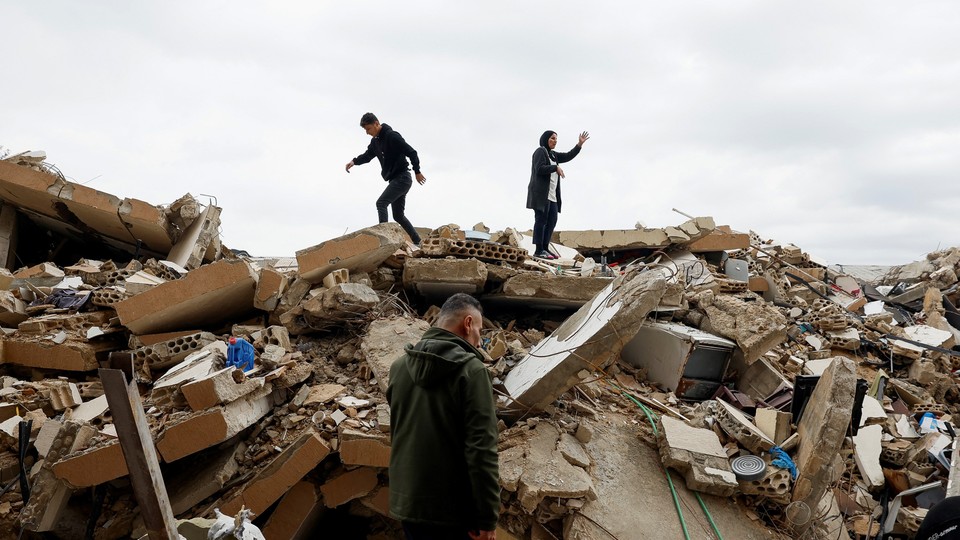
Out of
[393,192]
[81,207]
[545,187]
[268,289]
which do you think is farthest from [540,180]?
[81,207]

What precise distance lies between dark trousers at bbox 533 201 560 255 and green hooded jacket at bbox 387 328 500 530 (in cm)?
520

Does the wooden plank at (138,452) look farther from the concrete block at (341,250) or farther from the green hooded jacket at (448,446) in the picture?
the concrete block at (341,250)

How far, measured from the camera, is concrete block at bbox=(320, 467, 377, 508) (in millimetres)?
3746

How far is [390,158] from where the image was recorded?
6.37 metres

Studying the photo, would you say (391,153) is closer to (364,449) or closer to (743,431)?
(364,449)

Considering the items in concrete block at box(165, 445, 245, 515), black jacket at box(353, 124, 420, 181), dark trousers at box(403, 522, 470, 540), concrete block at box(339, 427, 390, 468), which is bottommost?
concrete block at box(165, 445, 245, 515)

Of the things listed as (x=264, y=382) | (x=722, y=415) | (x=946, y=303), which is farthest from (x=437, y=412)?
(x=946, y=303)

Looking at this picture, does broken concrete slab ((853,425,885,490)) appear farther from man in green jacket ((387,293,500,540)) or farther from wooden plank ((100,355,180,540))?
wooden plank ((100,355,180,540))

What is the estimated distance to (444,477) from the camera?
7.26 feet

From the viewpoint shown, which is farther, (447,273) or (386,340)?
(447,273)

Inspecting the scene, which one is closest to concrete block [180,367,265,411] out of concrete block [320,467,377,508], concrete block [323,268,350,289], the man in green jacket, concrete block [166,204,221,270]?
concrete block [320,467,377,508]

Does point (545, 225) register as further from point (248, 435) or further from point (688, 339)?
point (248, 435)

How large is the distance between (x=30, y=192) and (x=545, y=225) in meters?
6.73

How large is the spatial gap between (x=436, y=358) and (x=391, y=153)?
15.0ft
